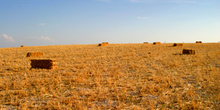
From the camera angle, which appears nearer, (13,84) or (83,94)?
(83,94)

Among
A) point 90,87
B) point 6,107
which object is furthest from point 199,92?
point 6,107

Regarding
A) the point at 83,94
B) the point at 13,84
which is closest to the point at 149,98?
the point at 83,94

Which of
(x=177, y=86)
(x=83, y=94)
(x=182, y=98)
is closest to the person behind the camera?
(x=182, y=98)

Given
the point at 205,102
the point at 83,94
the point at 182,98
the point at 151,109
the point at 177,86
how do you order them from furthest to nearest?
1. the point at 177,86
2. the point at 83,94
3. the point at 182,98
4. the point at 205,102
5. the point at 151,109

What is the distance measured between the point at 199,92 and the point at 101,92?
334 centimetres

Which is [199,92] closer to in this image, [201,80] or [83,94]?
[201,80]

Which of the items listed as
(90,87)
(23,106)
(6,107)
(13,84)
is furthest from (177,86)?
(13,84)

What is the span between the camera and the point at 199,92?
5.77m

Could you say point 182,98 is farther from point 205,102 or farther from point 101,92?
point 101,92

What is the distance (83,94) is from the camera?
562 centimetres

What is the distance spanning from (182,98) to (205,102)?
61 centimetres

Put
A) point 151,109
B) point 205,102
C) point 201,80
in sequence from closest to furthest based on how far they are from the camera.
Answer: point 151,109, point 205,102, point 201,80

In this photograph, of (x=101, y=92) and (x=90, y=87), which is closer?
(x=101, y=92)


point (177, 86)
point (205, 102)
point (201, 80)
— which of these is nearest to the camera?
point (205, 102)
